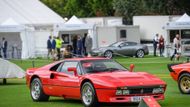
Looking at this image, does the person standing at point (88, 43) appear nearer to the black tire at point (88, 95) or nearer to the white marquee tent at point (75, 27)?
the white marquee tent at point (75, 27)

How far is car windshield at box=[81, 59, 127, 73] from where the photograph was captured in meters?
16.1

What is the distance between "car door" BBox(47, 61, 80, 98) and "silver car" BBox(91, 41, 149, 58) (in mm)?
31939

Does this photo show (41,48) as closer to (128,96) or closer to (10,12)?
(10,12)

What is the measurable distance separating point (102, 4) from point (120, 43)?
29.4 m

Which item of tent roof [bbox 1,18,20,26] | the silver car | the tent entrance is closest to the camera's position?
the silver car

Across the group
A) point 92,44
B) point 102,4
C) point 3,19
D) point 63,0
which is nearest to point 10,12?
point 3,19

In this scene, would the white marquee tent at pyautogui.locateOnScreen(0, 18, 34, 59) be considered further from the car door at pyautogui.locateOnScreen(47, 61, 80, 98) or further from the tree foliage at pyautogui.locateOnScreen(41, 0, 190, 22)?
the car door at pyautogui.locateOnScreen(47, 61, 80, 98)

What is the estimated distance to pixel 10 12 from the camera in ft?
179

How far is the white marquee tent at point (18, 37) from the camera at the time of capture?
5009cm

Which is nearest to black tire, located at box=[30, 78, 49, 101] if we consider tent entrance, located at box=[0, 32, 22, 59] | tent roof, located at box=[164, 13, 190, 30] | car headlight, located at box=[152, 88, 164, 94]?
car headlight, located at box=[152, 88, 164, 94]

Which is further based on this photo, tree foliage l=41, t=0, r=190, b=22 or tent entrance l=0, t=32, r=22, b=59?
tree foliage l=41, t=0, r=190, b=22

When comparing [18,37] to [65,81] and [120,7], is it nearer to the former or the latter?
[120,7]

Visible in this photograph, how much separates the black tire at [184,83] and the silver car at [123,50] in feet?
99.1

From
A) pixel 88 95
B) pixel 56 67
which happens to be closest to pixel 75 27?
pixel 56 67
